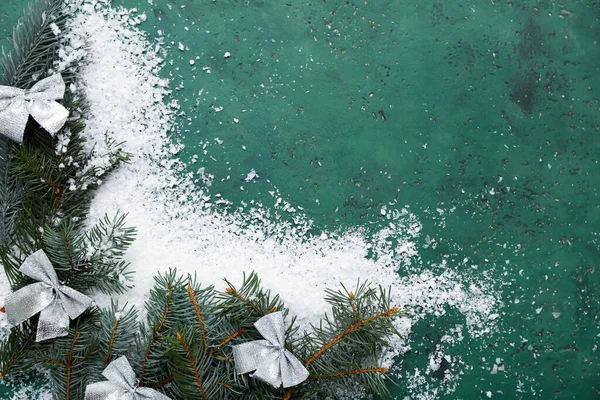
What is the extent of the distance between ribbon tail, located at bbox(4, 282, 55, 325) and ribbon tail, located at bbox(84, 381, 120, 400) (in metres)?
0.17

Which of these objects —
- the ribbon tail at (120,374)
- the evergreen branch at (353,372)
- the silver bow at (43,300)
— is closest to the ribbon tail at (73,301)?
the silver bow at (43,300)

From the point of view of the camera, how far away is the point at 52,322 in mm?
926

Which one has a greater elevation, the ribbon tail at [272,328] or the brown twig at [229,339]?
the ribbon tail at [272,328]

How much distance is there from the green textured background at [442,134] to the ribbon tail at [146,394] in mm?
410

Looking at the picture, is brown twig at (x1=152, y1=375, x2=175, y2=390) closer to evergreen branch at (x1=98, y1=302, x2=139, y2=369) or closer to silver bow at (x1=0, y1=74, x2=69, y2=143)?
evergreen branch at (x1=98, y1=302, x2=139, y2=369)

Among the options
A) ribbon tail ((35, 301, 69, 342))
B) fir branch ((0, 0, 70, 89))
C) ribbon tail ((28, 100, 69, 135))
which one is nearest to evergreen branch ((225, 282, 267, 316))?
ribbon tail ((35, 301, 69, 342))

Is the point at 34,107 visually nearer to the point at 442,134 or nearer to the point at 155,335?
the point at 155,335

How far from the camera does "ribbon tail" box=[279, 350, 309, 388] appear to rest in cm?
92

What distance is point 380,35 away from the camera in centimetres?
114

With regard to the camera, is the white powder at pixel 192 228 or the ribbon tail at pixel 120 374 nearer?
the ribbon tail at pixel 120 374

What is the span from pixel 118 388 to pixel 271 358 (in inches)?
10.8

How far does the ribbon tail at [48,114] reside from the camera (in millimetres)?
950

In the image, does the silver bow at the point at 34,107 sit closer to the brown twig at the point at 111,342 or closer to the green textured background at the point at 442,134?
the green textured background at the point at 442,134

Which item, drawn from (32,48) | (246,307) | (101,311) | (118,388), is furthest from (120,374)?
(32,48)
